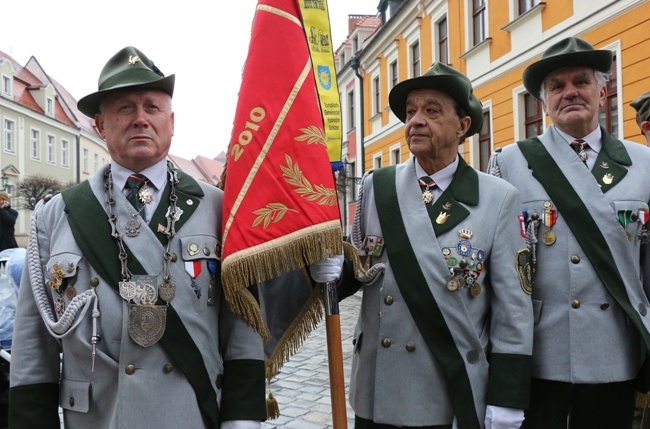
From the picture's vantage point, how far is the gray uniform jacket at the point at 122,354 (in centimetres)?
200

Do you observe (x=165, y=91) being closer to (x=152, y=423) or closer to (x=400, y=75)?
(x=152, y=423)

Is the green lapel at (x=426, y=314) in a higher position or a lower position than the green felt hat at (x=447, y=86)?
lower

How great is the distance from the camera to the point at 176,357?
2.03 metres

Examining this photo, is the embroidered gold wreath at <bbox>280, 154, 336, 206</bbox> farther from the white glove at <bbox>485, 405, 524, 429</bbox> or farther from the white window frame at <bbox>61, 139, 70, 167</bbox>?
the white window frame at <bbox>61, 139, 70, 167</bbox>

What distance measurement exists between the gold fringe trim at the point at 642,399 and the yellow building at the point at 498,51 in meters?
7.24

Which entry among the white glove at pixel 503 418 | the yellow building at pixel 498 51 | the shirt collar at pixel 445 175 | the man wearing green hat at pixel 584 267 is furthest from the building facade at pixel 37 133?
the white glove at pixel 503 418

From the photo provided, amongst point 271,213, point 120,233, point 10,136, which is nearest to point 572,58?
point 271,213

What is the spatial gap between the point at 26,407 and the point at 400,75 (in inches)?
738

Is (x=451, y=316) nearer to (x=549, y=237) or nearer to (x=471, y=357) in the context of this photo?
(x=471, y=357)

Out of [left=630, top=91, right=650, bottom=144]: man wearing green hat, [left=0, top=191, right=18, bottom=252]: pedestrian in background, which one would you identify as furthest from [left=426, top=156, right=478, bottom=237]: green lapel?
[left=0, top=191, right=18, bottom=252]: pedestrian in background

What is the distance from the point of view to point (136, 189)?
7.23 feet

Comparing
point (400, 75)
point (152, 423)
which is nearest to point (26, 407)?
point (152, 423)

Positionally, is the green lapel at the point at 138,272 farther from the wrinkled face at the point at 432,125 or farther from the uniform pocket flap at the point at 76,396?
the wrinkled face at the point at 432,125

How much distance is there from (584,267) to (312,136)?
1324 mm
